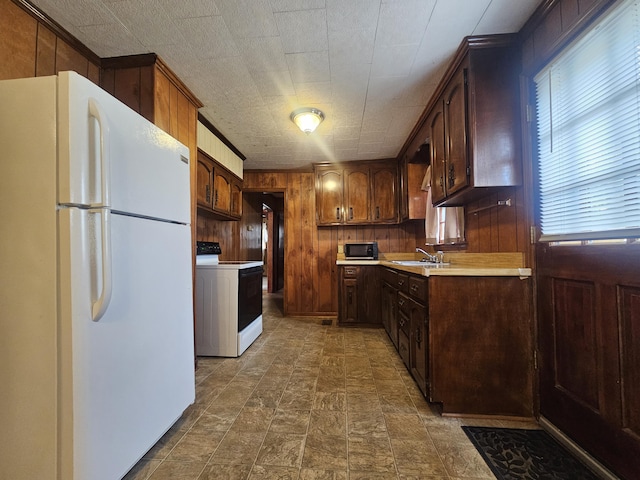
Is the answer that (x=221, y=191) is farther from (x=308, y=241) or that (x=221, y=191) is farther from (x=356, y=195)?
(x=356, y=195)

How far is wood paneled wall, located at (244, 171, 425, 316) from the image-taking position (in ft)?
14.0

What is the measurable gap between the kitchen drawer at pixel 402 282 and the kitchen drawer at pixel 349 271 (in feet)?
3.51

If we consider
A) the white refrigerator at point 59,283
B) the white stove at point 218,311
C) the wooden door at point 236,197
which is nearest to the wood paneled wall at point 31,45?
the white refrigerator at point 59,283

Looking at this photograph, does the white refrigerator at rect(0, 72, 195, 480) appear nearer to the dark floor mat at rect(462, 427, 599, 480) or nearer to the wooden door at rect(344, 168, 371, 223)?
the dark floor mat at rect(462, 427, 599, 480)

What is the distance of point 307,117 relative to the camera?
2598 mm

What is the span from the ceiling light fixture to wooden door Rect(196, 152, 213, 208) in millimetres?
1030

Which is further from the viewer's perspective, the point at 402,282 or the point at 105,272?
the point at 402,282

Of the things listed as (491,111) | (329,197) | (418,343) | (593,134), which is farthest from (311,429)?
(329,197)

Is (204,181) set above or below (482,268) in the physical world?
above

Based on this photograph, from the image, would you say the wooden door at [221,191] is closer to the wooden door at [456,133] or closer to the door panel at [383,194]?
the door panel at [383,194]

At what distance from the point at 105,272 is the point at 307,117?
213cm

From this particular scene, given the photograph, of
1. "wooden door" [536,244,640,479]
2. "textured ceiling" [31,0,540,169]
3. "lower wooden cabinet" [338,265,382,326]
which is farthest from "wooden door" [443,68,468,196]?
"lower wooden cabinet" [338,265,382,326]

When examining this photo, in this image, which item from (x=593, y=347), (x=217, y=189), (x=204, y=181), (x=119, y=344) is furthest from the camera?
(x=217, y=189)

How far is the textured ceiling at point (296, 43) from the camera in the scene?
4.98 ft
